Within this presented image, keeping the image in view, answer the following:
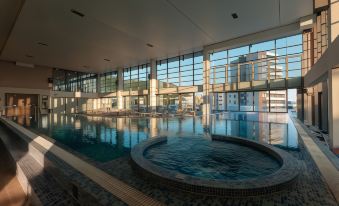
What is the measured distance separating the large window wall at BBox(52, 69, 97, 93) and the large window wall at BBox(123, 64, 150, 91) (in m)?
5.29

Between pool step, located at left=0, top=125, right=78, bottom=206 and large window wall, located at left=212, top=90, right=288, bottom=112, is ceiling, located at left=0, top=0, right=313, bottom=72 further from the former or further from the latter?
pool step, located at left=0, top=125, right=78, bottom=206

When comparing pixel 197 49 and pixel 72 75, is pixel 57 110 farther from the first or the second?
pixel 197 49

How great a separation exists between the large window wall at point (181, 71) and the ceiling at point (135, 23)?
1.54 metres

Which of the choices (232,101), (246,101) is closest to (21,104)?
(232,101)

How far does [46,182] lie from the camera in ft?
9.86

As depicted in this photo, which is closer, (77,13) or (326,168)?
(326,168)

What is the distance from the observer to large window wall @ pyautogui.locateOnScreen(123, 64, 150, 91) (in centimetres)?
1767

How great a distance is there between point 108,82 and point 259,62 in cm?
1651

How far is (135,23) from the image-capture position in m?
8.53

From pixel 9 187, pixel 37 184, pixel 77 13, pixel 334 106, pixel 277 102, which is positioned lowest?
pixel 9 187

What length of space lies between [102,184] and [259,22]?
32.0 ft

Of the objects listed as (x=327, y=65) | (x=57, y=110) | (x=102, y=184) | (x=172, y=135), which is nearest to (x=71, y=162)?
(x=102, y=184)

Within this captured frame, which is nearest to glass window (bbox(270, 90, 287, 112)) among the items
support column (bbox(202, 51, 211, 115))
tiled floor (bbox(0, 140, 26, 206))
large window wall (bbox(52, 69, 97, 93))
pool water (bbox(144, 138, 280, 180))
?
support column (bbox(202, 51, 211, 115))

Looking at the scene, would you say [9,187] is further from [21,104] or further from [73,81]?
[73,81]
